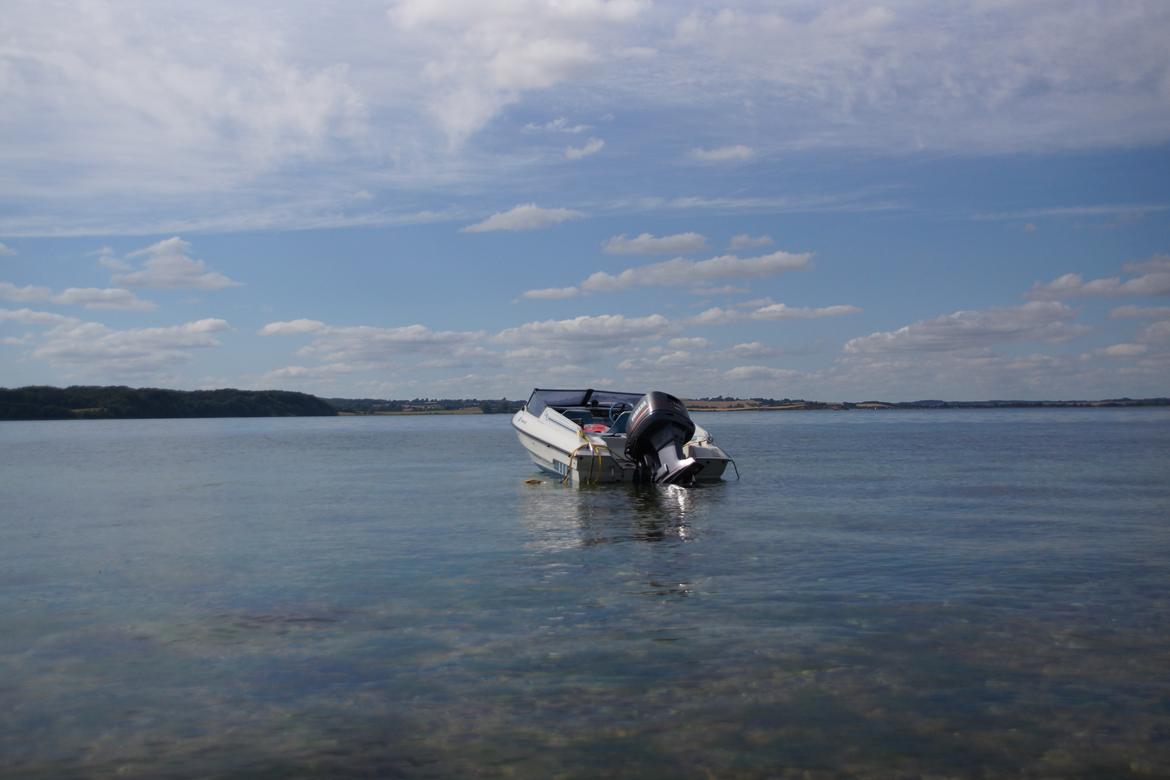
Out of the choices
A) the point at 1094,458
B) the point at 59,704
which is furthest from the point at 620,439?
the point at 1094,458

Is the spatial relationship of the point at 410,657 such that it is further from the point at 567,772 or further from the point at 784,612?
the point at 784,612

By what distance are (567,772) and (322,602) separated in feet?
21.1

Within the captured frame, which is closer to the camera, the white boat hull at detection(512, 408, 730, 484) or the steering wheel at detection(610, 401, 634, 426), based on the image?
the white boat hull at detection(512, 408, 730, 484)

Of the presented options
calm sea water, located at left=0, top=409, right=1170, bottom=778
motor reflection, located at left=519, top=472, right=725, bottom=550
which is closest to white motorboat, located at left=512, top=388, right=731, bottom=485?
motor reflection, located at left=519, top=472, right=725, bottom=550

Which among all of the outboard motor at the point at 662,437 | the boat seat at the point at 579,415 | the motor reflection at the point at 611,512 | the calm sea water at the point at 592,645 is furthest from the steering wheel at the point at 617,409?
the calm sea water at the point at 592,645

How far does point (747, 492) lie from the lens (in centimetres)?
2689

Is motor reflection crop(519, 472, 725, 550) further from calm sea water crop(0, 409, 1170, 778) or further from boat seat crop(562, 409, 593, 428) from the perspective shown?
boat seat crop(562, 409, 593, 428)

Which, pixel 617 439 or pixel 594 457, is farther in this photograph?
pixel 617 439

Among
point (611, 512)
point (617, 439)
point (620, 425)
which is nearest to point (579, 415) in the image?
point (620, 425)

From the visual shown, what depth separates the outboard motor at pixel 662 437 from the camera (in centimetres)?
2428

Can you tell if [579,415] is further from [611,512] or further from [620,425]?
[611,512]

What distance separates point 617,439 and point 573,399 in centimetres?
→ 686

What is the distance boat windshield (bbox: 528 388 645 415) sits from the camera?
110ft

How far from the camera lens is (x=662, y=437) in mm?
24875
